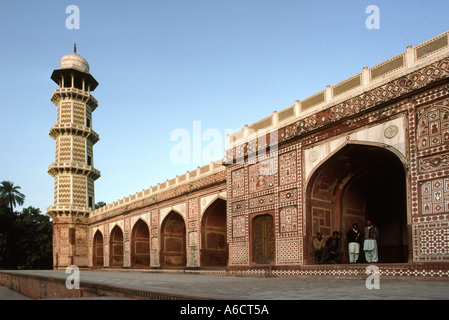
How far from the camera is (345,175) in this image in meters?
12.9

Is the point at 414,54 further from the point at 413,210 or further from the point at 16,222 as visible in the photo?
the point at 16,222

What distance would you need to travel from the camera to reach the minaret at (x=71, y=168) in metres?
31.2

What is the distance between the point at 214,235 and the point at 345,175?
827 cm

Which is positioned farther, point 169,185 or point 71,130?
point 71,130

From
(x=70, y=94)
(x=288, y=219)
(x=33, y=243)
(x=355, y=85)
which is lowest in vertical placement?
(x=33, y=243)

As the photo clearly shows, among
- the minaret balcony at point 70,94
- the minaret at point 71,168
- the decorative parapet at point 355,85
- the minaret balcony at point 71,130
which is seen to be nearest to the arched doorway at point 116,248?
the minaret at point 71,168

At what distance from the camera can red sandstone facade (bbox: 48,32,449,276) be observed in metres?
9.27

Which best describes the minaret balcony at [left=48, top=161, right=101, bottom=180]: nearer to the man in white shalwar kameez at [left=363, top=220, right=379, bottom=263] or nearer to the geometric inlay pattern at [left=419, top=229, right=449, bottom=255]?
the man in white shalwar kameez at [left=363, top=220, right=379, bottom=263]

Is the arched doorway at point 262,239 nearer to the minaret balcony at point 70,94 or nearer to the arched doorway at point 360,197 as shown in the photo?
the arched doorway at point 360,197

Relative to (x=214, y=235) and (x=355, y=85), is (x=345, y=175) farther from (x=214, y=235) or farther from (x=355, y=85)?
(x=214, y=235)

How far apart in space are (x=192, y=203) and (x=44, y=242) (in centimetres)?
2218

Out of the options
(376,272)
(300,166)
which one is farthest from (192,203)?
(376,272)

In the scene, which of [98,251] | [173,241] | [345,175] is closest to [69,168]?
[98,251]

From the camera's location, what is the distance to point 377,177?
44.1 feet
